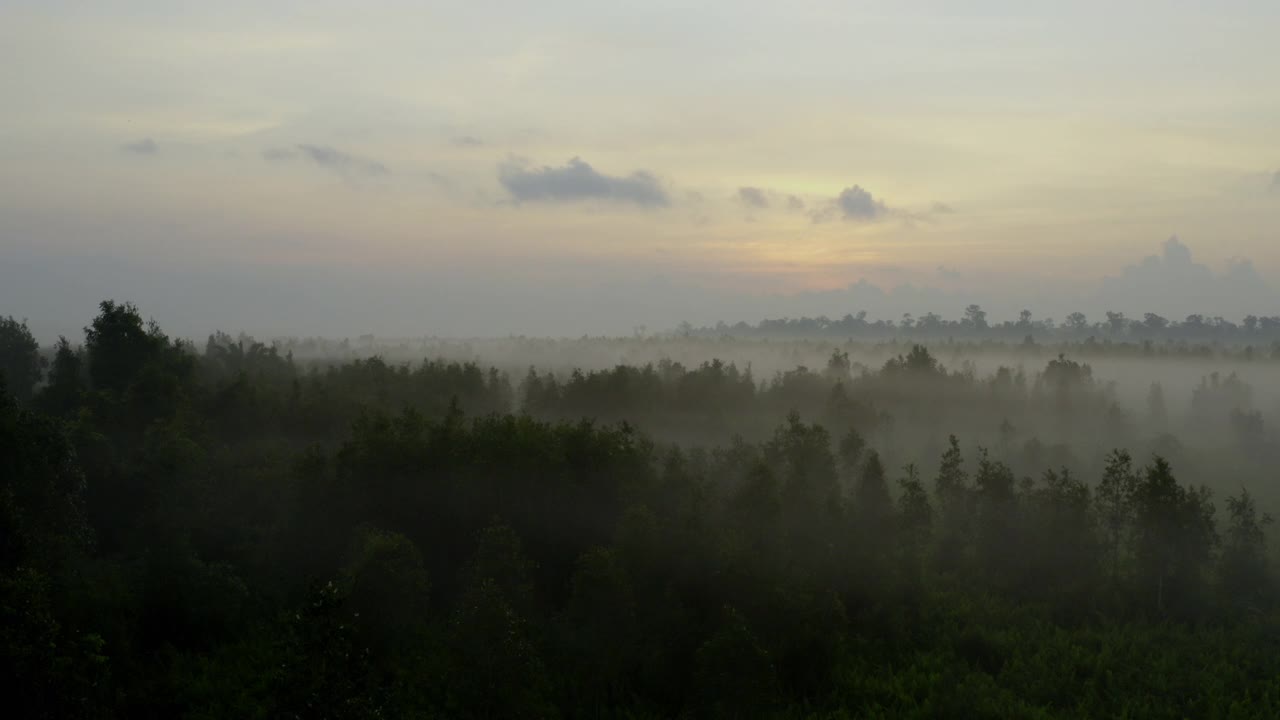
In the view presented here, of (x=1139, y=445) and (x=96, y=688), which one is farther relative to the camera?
(x=1139, y=445)

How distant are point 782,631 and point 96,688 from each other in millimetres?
39486

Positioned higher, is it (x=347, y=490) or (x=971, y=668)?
(x=347, y=490)

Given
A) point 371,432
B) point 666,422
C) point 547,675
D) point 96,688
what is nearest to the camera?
point 96,688

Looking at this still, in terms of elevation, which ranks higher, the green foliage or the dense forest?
the green foliage

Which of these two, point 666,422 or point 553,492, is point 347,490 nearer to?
point 553,492

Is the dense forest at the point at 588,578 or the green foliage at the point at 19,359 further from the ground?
the green foliage at the point at 19,359

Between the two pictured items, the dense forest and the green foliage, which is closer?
the dense forest

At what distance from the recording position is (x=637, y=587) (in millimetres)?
49094

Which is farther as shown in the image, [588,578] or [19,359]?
[19,359]

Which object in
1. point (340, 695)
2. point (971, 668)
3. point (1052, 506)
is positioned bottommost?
point (971, 668)

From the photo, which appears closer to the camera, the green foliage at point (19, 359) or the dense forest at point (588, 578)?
the dense forest at point (588, 578)

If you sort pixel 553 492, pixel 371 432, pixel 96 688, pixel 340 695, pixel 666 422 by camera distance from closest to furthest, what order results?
pixel 340 695 → pixel 96 688 → pixel 553 492 → pixel 371 432 → pixel 666 422

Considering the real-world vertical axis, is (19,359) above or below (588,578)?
above

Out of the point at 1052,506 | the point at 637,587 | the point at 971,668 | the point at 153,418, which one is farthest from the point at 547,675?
the point at 153,418
